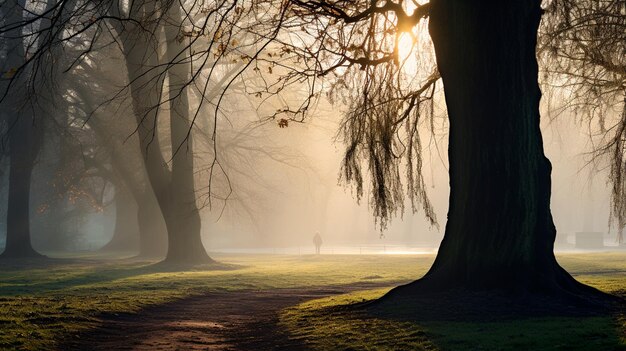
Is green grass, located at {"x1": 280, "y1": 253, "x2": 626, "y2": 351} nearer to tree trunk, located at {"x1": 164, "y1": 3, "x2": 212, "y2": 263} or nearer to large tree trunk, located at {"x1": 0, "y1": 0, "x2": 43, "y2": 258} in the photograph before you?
tree trunk, located at {"x1": 164, "y1": 3, "x2": 212, "y2": 263}

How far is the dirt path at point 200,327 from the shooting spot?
32.4 ft

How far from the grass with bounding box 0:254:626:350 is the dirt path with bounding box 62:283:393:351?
12.1 inches

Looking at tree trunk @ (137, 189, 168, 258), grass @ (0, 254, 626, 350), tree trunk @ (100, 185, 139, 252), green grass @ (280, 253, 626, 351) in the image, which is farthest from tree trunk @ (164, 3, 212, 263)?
green grass @ (280, 253, 626, 351)

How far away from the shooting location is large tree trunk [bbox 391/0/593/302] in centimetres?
1080

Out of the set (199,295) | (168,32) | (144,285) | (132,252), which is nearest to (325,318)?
(199,295)

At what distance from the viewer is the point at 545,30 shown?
49.0 ft

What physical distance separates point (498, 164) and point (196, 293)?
9290 millimetres

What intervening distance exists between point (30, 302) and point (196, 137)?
937 inches

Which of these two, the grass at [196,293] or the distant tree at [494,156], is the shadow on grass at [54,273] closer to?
the grass at [196,293]

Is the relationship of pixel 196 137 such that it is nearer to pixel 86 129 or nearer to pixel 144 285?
pixel 86 129

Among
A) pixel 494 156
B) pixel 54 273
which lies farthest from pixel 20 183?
pixel 494 156

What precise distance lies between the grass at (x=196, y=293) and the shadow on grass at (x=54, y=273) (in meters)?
0.03

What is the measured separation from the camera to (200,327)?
462 inches

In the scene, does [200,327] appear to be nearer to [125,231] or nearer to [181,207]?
[181,207]
